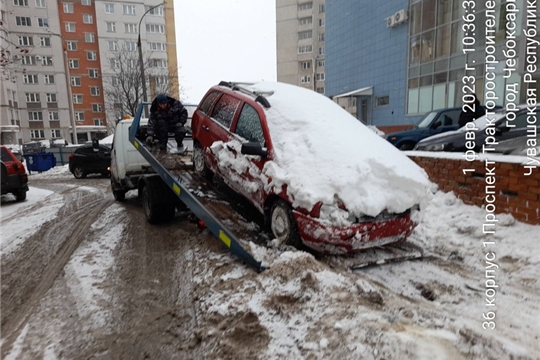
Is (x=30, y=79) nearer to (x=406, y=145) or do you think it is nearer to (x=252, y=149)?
Result: (x=406, y=145)

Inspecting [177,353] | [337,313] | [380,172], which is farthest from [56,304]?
[380,172]

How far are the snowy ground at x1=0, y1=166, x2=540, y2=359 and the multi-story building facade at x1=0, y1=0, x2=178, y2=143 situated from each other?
49.4 m

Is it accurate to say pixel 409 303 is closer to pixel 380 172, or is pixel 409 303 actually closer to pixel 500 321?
pixel 500 321

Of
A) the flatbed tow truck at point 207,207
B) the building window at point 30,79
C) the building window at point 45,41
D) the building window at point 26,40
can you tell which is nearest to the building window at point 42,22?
the building window at point 45,41

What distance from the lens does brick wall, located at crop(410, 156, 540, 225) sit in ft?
15.0

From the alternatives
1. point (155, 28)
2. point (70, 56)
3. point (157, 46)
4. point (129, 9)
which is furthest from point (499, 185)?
point (129, 9)

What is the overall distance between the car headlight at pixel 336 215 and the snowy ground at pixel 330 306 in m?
0.45

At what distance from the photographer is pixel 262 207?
439 centimetres

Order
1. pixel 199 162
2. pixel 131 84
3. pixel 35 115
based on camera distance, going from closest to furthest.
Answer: pixel 199 162, pixel 131 84, pixel 35 115

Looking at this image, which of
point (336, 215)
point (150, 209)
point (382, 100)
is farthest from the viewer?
point (382, 100)

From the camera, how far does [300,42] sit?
217 feet

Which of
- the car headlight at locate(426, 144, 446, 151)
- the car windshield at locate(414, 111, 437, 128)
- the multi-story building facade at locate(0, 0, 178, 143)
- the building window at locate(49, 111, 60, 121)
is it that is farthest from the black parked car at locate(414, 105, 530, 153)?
the building window at locate(49, 111, 60, 121)

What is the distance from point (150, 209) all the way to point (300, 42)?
65952mm

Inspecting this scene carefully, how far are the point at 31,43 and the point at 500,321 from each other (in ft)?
206
